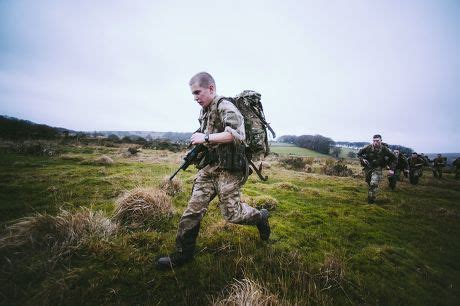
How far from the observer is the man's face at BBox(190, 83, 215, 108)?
3430 mm

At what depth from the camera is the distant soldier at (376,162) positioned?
929 centimetres

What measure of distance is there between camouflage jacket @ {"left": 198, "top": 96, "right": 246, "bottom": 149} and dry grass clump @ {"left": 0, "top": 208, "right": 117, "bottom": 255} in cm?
251

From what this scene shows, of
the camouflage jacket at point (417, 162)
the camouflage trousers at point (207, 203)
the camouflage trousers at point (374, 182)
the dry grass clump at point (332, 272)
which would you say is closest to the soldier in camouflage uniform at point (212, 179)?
the camouflage trousers at point (207, 203)

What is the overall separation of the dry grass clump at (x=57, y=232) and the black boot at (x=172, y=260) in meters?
1.30

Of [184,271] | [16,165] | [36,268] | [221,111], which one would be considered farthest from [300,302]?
[16,165]

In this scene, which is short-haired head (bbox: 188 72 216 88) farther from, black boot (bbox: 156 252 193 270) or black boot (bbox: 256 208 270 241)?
black boot (bbox: 156 252 193 270)

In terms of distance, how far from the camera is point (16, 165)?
37.0 feet

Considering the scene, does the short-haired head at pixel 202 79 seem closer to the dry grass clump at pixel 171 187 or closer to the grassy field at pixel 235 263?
the grassy field at pixel 235 263

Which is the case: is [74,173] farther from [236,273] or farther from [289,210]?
[236,273]

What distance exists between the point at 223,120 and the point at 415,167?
19140mm

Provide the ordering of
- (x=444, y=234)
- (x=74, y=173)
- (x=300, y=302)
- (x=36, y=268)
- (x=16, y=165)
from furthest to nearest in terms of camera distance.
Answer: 1. (x=16, y=165)
2. (x=74, y=173)
3. (x=444, y=234)
4. (x=36, y=268)
5. (x=300, y=302)

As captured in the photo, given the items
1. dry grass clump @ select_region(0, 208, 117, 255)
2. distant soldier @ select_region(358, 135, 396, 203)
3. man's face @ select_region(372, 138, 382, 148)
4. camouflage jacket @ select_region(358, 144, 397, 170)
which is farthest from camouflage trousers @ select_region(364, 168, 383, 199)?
dry grass clump @ select_region(0, 208, 117, 255)

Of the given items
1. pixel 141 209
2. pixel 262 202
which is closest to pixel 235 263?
pixel 141 209

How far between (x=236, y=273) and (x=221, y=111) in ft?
7.57
